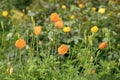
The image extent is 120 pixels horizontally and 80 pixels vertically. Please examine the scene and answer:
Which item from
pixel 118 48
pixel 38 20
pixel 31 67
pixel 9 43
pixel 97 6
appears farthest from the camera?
pixel 97 6

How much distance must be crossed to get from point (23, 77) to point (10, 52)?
2.12 ft

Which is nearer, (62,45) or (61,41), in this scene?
(62,45)

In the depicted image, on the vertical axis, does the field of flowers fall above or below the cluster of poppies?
below

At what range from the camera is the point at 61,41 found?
A: 3375 millimetres

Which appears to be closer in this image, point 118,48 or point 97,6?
point 118,48

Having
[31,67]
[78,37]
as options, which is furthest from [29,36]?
[31,67]

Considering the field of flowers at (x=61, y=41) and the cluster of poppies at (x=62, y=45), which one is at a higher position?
the cluster of poppies at (x=62, y=45)

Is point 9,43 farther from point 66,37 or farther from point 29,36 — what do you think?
point 66,37

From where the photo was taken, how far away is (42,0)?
423cm

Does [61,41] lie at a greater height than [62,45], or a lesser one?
lesser

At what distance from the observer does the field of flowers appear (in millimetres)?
2797

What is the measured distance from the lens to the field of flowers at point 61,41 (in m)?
2.80

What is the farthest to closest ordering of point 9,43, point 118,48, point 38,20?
point 38,20, point 9,43, point 118,48

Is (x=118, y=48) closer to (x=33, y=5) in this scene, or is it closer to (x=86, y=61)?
(x=86, y=61)
